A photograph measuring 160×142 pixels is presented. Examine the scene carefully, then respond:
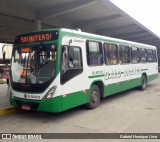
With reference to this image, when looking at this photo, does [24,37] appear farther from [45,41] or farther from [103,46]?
[103,46]

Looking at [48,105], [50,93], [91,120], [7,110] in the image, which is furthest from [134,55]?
[7,110]

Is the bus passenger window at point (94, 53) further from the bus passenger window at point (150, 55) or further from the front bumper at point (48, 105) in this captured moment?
the bus passenger window at point (150, 55)

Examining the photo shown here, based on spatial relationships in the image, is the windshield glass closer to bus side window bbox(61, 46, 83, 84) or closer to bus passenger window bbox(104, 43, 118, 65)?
bus side window bbox(61, 46, 83, 84)

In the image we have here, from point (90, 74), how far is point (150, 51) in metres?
8.42

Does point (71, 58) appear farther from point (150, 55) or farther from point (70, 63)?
point (150, 55)

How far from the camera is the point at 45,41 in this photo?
7.24m

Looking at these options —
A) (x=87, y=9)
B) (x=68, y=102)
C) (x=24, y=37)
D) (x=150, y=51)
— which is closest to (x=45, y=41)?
(x=24, y=37)

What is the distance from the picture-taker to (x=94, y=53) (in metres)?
8.79

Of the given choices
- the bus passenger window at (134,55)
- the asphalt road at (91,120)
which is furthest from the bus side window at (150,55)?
the asphalt road at (91,120)

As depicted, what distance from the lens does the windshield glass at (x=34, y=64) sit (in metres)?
7.00

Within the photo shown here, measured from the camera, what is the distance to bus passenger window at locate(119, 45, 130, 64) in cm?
1101

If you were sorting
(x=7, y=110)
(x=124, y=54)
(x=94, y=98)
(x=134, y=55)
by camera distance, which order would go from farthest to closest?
(x=134, y=55)
(x=124, y=54)
(x=94, y=98)
(x=7, y=110)

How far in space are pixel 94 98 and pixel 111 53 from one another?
2.38 metres

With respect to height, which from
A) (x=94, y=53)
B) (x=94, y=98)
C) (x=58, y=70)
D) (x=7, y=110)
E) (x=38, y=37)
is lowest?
(x=7, y=110)
